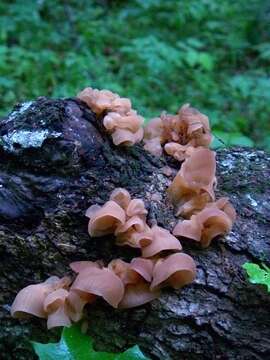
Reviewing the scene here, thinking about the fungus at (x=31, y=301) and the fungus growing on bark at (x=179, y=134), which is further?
the fungus growing on bark at (x=179, y=134)

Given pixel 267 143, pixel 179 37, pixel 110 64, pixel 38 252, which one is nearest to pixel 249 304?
pixel 38 252

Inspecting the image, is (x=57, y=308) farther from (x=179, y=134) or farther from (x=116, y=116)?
(x=179, y=134)

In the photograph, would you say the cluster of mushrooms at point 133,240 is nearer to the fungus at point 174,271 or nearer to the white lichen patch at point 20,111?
the fungus at point 174,271

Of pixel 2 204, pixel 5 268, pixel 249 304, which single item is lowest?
pixel 249 304

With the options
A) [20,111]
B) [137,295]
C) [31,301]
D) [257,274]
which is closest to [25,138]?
[20,111]

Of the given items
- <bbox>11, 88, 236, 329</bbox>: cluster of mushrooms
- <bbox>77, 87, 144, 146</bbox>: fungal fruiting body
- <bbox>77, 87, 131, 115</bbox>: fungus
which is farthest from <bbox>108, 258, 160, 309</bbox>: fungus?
<bbox>77, 87, 131, 115</bbox>: fungus

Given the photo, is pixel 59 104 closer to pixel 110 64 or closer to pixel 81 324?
pixel 81 324

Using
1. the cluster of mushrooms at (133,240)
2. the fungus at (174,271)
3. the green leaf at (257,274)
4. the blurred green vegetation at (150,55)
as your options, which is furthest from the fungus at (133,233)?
the blurred green vegetation at (150,55)
